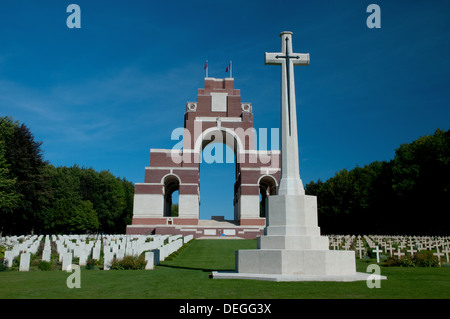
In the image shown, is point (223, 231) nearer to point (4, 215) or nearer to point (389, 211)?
point (389, 211)

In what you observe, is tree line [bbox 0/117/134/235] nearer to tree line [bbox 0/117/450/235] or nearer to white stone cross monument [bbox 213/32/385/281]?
tree line [bbox 0/117/450/235]

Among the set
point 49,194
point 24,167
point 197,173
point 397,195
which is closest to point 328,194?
point 397,195

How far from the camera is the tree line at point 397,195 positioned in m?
31.4

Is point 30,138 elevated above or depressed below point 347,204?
above

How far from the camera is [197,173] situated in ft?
147

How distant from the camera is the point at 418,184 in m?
32.8

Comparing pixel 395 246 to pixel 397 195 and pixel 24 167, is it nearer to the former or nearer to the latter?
pixel 397 195

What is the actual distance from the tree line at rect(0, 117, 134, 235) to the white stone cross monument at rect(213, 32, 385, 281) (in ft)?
75.5

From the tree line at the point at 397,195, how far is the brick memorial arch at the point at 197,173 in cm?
902

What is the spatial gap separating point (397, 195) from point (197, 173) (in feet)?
71.7

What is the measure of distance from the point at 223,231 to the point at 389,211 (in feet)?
58.0

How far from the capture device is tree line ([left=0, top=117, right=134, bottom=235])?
31.4 m

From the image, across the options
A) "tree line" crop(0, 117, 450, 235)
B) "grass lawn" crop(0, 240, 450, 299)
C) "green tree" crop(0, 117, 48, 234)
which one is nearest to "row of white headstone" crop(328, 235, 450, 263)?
"grass lawn" crop(0, 240, 450, 299)
